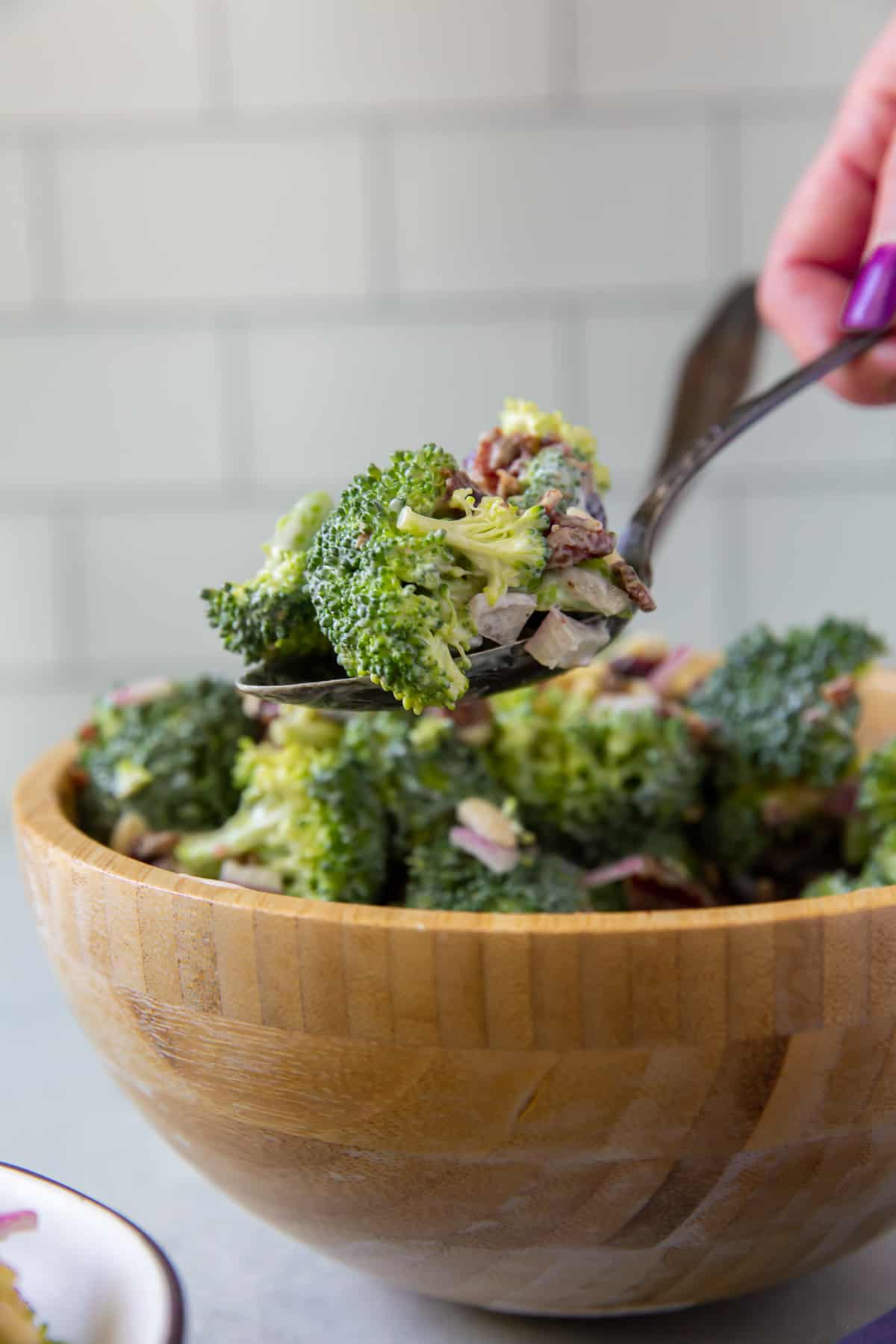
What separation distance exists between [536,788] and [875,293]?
1.46ft

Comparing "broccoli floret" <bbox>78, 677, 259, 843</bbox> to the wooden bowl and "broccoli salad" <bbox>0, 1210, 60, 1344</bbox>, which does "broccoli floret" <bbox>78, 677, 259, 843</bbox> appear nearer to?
the wooden bowl

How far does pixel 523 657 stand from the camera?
0.69 m

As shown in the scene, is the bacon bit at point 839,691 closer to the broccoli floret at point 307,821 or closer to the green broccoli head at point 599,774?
the green broccoli head at point 599,774

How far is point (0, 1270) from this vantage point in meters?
0.49

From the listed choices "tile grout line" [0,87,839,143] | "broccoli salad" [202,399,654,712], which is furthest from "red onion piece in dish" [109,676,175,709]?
"tile grout line" [0,87,839,143]

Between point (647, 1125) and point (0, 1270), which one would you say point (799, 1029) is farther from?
point (0, 1270)

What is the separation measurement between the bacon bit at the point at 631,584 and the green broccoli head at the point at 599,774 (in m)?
0.23

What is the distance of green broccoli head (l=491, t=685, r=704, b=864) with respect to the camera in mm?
895

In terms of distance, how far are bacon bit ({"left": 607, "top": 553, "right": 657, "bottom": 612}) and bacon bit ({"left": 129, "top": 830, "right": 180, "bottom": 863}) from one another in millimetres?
369

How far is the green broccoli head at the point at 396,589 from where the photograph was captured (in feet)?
1.92

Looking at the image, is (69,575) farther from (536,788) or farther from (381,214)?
(536,788)

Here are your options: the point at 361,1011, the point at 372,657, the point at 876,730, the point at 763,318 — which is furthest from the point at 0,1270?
the point at 763,318

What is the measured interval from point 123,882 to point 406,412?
1445 millimetres

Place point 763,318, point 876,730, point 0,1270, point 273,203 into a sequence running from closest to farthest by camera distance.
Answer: point 0,1270, point 876,730, point 763,318, point 273,203
